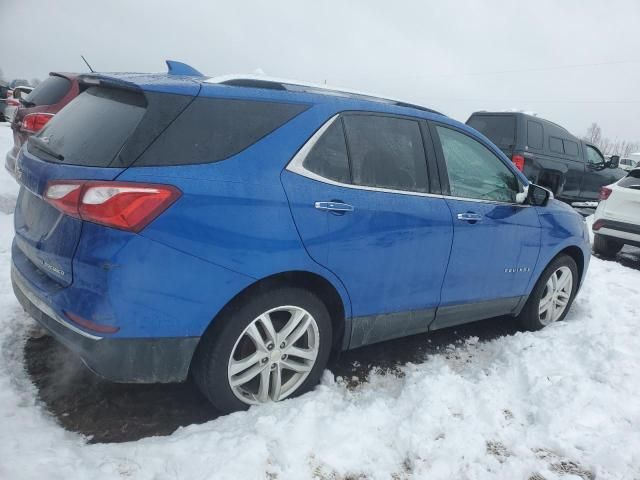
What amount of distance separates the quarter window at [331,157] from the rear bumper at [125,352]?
1.08 metres

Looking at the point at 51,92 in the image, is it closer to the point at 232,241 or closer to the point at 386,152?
the point at 386,152

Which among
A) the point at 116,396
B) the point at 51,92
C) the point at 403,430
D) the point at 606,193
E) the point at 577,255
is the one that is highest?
the point at 606,193

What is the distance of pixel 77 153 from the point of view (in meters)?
2.30

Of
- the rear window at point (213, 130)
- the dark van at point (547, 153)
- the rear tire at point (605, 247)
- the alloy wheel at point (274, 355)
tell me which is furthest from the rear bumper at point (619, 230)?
the rear window at point (213, 130)

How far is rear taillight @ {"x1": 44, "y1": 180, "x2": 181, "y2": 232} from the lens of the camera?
208 centimetres

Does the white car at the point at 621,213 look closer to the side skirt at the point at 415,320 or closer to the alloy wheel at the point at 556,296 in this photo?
the alloy wheel at the point at 556,296

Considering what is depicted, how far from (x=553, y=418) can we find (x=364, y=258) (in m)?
1.45

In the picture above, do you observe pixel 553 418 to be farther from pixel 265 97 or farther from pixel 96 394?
pixel 96 394

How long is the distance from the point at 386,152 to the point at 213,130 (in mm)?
1130

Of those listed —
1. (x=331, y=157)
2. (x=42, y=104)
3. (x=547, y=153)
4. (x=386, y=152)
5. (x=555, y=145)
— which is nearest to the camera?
(x=331, y=157)

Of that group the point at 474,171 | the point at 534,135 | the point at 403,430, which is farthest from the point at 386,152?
the point at 534,135

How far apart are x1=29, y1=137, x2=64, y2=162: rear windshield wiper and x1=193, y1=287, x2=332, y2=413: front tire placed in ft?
3.62

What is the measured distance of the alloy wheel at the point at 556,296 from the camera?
171 inches

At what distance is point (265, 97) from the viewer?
2590 mm
